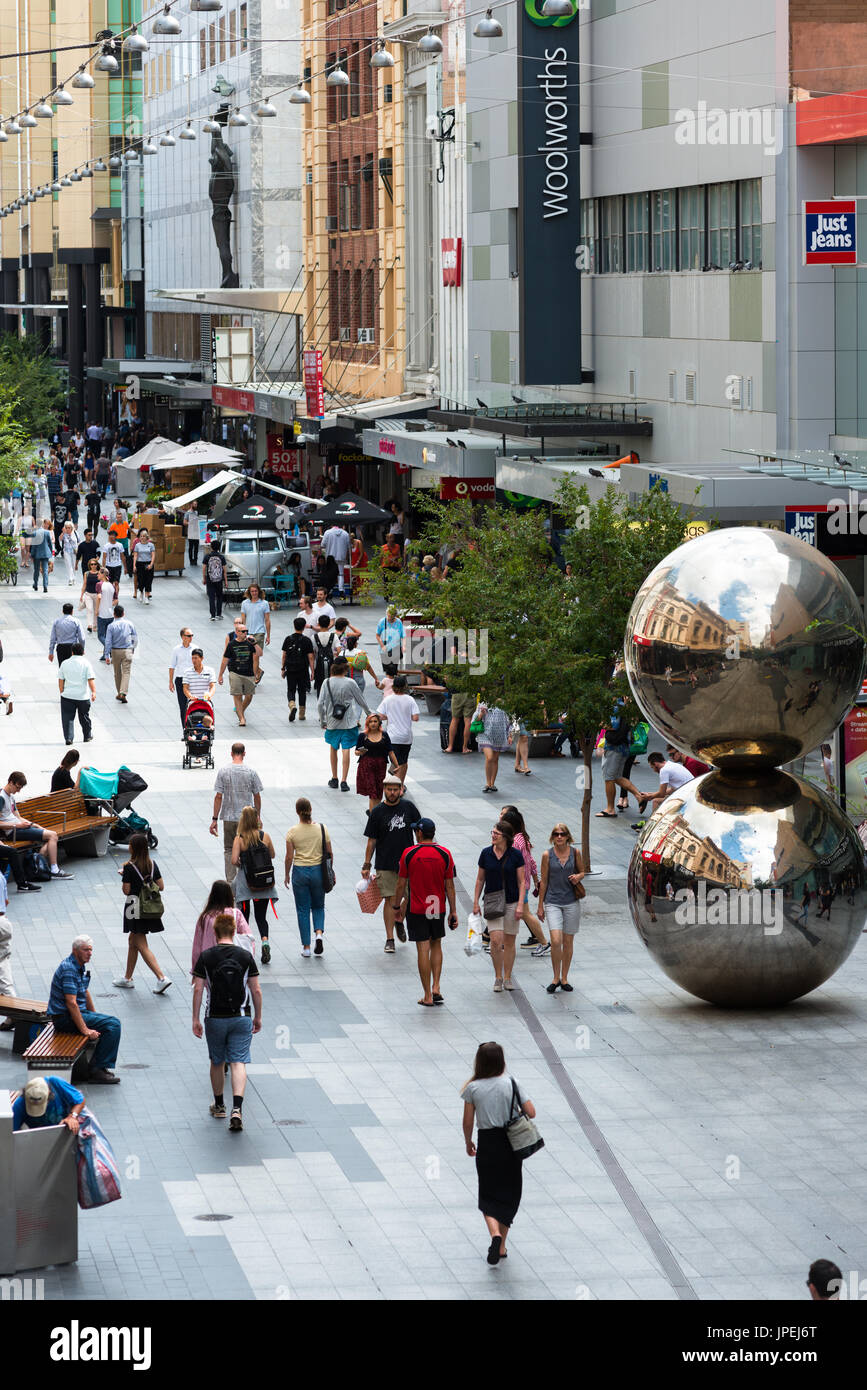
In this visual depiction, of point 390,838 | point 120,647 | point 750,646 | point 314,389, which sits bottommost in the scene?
point 390,838

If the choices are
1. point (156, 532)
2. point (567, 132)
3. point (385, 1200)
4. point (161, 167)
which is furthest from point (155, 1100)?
point (161, 167)

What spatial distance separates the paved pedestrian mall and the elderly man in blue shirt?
960 cm

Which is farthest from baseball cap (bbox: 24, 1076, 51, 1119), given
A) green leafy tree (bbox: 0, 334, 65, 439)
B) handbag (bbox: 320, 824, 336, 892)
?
green leafy tree (bbox: 0, 334, 65, 439)

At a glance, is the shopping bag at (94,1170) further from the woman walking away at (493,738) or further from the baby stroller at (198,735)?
the baby stroller at (198,735)

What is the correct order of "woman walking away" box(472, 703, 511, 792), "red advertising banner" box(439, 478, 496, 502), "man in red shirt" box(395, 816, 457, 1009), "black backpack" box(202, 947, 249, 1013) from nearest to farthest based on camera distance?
"black backpack" box(202, 947, 249, 1013), "man in red shirt" box(395, 816, 457, 1009), "woman walking away" box(472, 703, 511, 792), "red advertising banner" box(439, 478, 496, 502)

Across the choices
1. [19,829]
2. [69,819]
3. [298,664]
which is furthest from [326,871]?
[298,664]

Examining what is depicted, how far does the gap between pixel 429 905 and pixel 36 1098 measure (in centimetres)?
536

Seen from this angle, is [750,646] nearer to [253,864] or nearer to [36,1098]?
[253,864]

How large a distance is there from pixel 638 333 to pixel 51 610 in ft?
46.4

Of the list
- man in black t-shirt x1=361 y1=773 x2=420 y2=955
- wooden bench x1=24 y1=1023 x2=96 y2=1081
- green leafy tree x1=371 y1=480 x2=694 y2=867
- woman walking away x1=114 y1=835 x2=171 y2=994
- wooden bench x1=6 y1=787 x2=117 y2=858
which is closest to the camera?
wooden bench x1=24 y1=1023 x2=96 y2=1081

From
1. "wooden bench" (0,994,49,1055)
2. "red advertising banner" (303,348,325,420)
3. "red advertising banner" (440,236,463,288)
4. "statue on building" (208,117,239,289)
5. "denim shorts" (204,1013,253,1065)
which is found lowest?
"wooden bench" (0,994,49,1055)

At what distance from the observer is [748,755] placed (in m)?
16.0

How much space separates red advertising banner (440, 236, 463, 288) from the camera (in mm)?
47844

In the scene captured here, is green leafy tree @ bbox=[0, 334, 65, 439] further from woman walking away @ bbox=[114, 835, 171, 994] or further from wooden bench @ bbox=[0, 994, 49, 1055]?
wooden bench @ bbox=[0, 994, 49, 1055]
